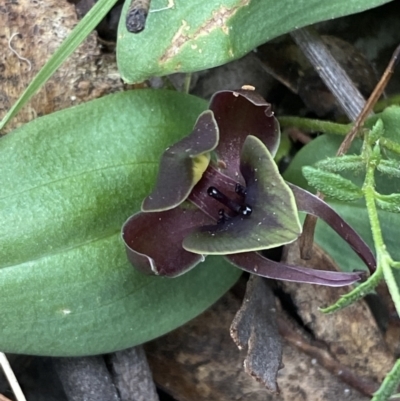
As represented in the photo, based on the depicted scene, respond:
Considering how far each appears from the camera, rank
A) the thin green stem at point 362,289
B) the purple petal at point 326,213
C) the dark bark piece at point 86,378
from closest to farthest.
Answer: the thin green stem at point 362,289 < the purple petal at point 326,213 < the dark bark piece at point 86,378

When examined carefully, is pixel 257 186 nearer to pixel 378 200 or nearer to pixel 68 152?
pixel 378 200

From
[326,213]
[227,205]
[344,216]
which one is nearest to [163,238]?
[227,205]

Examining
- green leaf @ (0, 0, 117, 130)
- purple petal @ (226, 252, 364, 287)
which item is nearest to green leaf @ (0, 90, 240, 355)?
green leaf @ (0, 0, 117, 130)

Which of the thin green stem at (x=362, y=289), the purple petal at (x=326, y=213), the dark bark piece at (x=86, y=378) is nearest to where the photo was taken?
the thin green stem at (x=362, y=289)

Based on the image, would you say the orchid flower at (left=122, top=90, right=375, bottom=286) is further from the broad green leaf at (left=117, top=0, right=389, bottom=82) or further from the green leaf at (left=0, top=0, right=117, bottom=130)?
the green leaf at (left=0, top=0, right=117, bottom=130)

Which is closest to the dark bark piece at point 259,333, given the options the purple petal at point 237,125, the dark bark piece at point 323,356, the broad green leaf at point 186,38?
the dark bark piece at point 323,356

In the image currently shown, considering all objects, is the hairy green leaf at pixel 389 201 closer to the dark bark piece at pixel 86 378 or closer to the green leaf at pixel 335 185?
the green leaf at pixel 335 185

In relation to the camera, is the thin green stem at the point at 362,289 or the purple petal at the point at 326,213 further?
the purple petal at the point at 326,213

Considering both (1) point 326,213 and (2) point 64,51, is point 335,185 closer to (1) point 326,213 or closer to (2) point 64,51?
(1) point 326,213
